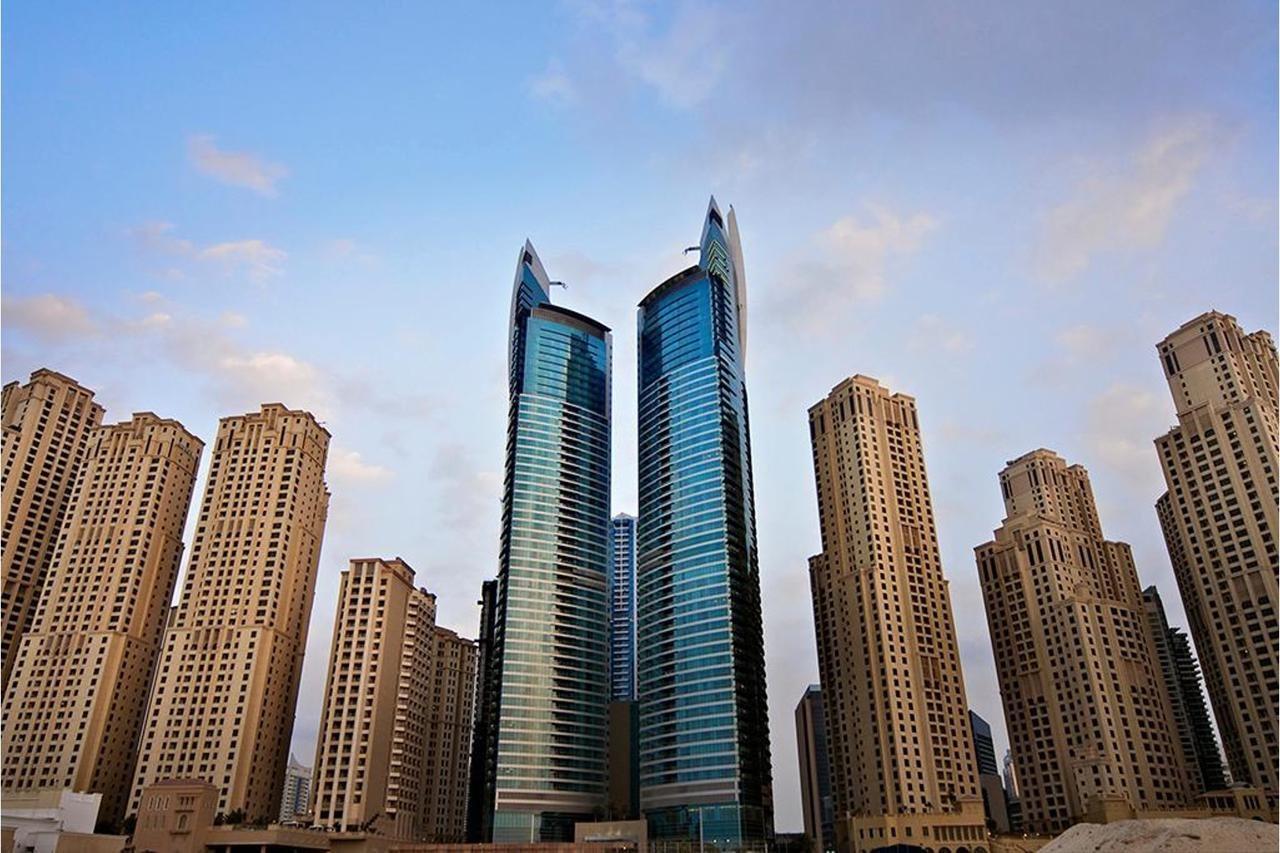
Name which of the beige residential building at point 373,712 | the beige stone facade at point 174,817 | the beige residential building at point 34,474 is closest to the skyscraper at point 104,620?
the beige residential building at point 34,474

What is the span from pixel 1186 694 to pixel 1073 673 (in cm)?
6790

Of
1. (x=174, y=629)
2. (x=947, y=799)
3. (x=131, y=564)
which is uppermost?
(x=131, y=564)

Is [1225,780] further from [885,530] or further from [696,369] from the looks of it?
[696,369]

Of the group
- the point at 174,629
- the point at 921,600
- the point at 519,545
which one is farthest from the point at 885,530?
the point at 174,629

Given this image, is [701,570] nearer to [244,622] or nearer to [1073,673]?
[1073,673]

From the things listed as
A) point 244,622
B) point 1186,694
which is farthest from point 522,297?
point 1186,694

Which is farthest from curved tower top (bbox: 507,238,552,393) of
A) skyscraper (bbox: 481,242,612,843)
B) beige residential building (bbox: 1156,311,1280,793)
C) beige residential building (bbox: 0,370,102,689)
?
beige residential building (bbox: 1156,311,1280,793)

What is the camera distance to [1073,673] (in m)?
146

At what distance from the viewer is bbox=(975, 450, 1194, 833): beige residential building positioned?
447 ft

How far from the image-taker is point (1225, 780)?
168 m

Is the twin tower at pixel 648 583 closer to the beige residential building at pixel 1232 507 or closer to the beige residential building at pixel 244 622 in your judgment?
the beige residential building at pixel 244 622

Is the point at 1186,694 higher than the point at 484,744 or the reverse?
higher

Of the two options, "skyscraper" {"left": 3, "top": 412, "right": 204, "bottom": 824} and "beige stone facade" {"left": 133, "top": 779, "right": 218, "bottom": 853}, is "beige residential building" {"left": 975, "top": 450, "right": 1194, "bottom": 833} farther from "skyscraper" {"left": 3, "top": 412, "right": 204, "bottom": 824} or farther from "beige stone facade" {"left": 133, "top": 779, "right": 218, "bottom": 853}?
"skyscraper" {"left": 3, "top": 412, "right": 204, "bottom": 824}

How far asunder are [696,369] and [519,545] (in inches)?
1719
